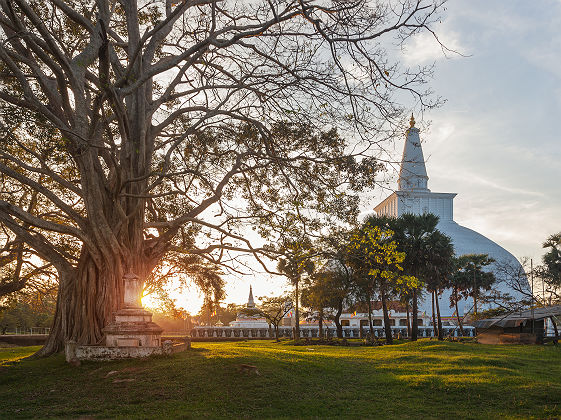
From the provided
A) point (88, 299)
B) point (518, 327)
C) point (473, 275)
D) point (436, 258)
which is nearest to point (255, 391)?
point (88, 299)

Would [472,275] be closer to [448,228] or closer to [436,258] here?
[436,258]

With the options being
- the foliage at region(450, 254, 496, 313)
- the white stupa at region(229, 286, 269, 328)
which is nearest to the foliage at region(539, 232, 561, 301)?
the foliage at region(450, 254, 496, 313)

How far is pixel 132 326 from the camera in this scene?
38.0 feet

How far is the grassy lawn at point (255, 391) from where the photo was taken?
26.8ft

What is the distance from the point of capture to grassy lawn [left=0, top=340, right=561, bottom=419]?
321 inches

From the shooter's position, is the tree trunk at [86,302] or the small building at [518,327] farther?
the small building at [518,327]

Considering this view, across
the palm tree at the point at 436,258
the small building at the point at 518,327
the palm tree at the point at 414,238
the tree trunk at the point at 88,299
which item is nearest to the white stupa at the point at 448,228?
the small building at the point at 518,327

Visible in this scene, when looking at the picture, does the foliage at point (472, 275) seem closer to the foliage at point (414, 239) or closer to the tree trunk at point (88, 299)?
the foliage at point (414, 239)

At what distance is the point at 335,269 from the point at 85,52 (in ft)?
94.7

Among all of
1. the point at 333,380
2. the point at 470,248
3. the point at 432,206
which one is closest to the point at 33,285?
the point at 333,380

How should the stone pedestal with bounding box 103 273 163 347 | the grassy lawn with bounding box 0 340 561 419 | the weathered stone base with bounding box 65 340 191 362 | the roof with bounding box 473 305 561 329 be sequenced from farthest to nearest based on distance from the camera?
the roof with bounding box 473 305 561 329, the stone pedestal with bounding box 103 273 163 347, the weathered stone base with bounding box 65 340 191 362, the grassy lawn with bounding box 0 340 561 419

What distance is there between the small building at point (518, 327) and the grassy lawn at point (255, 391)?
62.1 ft

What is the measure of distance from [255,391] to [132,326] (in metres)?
3.92

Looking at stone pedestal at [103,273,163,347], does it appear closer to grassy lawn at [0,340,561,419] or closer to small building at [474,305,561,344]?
grassy lawn at [0,340,561,419]
